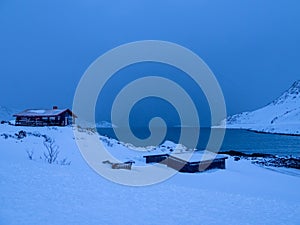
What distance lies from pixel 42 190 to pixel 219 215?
3.97m

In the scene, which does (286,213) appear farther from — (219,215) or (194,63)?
(194,63)

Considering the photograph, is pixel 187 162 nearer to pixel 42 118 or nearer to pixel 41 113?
pixel 42 118

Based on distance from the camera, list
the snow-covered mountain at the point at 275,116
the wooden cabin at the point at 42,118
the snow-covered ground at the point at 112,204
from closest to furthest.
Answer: the snow-covered ground at the point at 112,204 → the wooden cabin at the point at 42,118 → the snow-covered mountain at the point at 275,116

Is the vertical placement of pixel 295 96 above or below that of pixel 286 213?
above

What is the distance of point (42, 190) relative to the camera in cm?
595

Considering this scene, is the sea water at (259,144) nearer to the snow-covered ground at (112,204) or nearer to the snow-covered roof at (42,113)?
the snow-covered roof at (42,113)

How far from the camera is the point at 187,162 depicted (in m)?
15.5

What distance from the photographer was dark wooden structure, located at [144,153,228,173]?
15516 millimetres

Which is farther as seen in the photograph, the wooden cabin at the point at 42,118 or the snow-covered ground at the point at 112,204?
the wooden cabin at the point at 42,118

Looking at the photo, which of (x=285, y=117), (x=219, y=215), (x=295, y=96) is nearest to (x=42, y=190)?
(x=219, y=215)

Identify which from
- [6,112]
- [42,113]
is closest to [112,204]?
[42,113]

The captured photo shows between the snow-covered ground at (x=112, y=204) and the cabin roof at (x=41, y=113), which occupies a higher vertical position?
the cabin roof at (x=41, y=113)

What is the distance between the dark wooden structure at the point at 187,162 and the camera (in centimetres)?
1552

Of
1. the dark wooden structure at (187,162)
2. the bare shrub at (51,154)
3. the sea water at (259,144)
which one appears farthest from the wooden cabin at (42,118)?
the dark wooden structure at (187,162)
